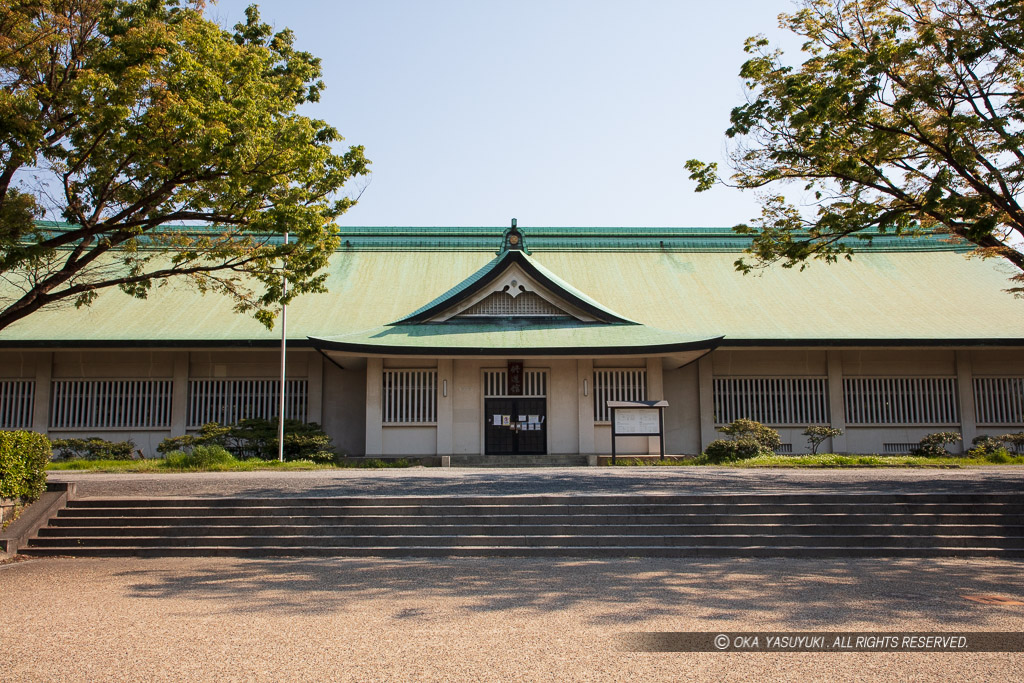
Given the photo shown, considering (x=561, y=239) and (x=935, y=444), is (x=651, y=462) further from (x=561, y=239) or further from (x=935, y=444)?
(x=561, y=239)

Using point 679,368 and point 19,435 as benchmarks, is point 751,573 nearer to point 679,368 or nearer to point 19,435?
point 19,435

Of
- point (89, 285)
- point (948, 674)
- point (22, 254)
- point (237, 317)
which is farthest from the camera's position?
point (237, 317)

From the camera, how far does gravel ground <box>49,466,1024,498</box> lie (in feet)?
42.6

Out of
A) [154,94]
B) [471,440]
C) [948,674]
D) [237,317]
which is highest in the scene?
[154,94]

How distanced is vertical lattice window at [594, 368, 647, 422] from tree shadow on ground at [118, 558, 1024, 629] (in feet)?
37.3

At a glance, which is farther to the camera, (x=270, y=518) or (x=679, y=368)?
(x=679, y=368)

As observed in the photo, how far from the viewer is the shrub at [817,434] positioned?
70.4 feet

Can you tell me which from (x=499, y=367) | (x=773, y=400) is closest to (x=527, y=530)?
(x=499, y=367)

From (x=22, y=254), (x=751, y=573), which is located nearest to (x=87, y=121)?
(x=22, y=254)

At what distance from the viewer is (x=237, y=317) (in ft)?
75.3

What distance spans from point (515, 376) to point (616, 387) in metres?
2.80

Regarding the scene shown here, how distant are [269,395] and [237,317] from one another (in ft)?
8.55

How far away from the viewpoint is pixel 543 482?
46.4 ft

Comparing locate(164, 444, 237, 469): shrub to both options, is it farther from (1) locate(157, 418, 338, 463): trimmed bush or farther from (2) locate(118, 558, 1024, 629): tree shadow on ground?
(2) locate(118, 558, 1024, 629): tree shadow on ground
